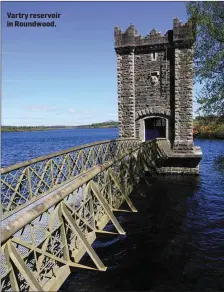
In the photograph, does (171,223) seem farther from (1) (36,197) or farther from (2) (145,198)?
(1) (36,197)

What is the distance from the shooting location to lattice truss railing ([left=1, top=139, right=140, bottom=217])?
978 cm

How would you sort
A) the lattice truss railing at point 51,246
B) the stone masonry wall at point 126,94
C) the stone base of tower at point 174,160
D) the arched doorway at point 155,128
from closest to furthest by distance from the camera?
1. the lattice truss railing at point 51,246
2. the stone base of tower at point 174,160
3. the stone masonry wall at point 126,94
4. the arched doorway at point 155,128

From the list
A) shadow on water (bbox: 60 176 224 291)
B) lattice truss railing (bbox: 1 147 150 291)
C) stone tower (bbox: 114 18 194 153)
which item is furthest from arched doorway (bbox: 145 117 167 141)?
lattice truss railing (bbox: 1 147 150 291)

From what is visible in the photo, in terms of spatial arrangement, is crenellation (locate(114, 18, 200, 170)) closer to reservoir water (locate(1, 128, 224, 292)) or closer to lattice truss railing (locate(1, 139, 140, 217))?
lattice truss railing (locate(1, 139, 140, 217))

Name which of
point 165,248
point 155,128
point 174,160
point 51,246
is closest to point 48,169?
point 165,248

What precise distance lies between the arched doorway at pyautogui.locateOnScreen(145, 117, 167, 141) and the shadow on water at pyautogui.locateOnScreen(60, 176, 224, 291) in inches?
340

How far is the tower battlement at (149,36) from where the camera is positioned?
20736 mm

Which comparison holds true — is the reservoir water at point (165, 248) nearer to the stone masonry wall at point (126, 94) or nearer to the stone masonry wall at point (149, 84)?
the stone masonry wall at point (126, 94)

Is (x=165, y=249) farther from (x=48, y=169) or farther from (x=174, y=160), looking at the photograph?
(x=174, y=160)

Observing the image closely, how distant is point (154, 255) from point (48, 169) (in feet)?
28.1

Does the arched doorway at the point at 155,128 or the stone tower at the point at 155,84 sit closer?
the stone tower at the point at 155,84

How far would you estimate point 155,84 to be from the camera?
72.0 ft

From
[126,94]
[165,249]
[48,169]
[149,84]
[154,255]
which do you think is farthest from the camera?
[126,94]

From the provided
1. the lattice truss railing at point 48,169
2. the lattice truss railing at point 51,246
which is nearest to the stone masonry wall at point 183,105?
the lattice truss railing at point 48,169
